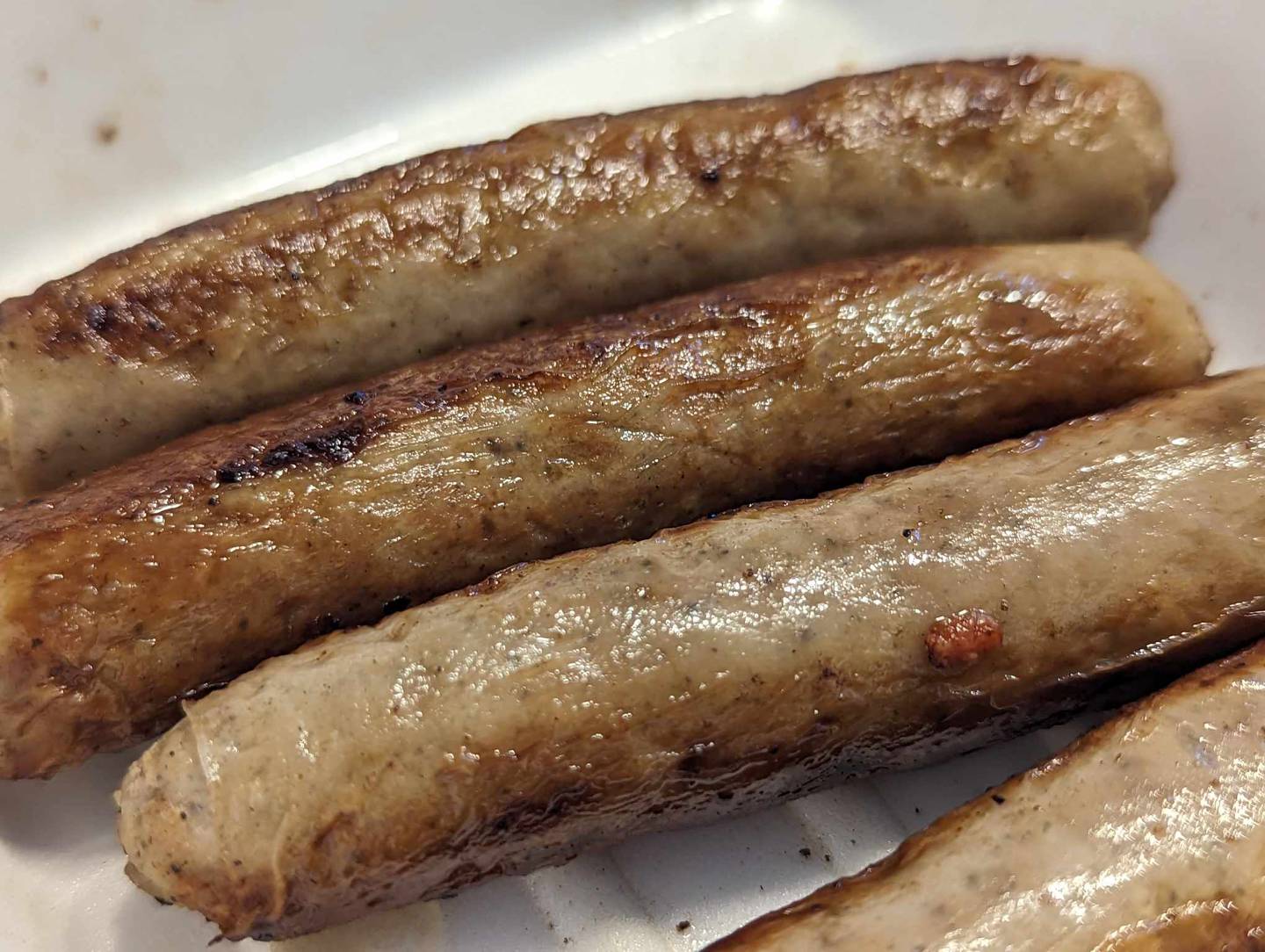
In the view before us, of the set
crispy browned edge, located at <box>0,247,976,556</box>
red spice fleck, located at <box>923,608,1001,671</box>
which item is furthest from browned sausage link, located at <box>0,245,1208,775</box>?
red spice fleck, located at <box>923,608,1001,671</box>

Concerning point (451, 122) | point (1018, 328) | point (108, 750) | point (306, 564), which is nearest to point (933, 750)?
point (1018, 328)

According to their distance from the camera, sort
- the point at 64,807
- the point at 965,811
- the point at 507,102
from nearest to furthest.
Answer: the point at 965,811
the point at 64,807
the point at 507,102

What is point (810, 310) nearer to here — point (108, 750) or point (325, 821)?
point (325, 821)

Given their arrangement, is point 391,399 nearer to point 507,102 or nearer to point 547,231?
point 547,231

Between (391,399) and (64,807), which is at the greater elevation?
(391,399)

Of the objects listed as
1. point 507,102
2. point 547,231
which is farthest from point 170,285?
point 507,102

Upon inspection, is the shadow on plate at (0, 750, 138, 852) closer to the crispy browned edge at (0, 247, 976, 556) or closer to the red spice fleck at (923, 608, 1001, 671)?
the crispy browned edge at (0, 247, 976, 556)
